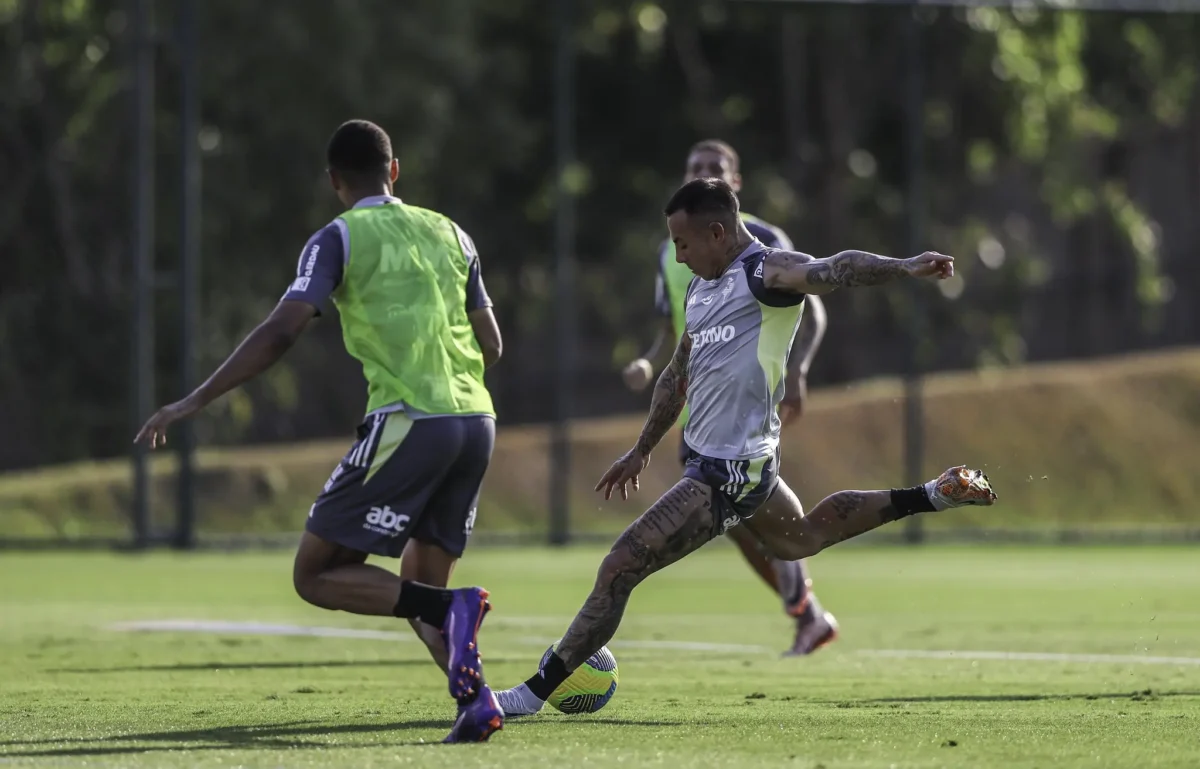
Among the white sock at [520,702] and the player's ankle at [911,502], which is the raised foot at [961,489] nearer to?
the player's ankle at [911,502]

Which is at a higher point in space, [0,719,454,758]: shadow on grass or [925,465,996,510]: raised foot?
[925,465,996,510]: raised foot

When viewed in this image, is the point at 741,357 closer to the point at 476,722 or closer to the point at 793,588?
the point at 476,722

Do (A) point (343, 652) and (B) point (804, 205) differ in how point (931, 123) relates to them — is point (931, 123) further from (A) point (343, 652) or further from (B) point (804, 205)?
(A) point (343, 652)

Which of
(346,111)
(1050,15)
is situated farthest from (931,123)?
(346,111)

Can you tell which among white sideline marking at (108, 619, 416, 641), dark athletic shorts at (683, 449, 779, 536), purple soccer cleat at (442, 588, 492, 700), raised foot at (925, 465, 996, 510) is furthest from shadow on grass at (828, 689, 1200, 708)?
white sideline marking at (108, 619, 416, 641)

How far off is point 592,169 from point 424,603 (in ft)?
59.8

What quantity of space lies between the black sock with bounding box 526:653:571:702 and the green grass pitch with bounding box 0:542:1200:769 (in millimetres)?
139

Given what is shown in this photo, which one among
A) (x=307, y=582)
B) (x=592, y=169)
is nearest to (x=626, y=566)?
(x=307, y=582)

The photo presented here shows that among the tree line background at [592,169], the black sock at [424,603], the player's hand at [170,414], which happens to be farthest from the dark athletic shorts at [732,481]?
the tree line background at [592,169]

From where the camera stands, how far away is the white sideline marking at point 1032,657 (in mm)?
9750

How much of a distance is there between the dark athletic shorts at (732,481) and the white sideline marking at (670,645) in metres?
3.08

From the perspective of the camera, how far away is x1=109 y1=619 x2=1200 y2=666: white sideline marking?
991cm

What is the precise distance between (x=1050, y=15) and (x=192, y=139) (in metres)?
10.7

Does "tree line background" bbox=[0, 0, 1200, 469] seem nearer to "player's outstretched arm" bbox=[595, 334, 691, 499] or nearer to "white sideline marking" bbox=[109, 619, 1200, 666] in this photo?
"white sideline marking" bbox=[109, 619, 1200, 666]
